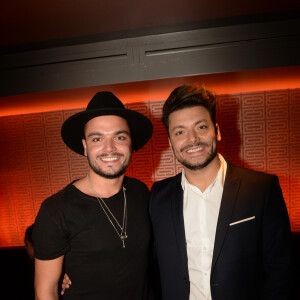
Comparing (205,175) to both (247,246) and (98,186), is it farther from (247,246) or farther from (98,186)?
(98,186)

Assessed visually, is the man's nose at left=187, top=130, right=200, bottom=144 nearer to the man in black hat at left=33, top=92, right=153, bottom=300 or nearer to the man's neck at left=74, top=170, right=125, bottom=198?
the man in black hat at left=33, top=92, right=153, bottom=300

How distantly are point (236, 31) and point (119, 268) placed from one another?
2619 mm

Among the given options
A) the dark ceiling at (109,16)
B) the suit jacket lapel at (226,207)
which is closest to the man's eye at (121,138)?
the suit jacket lapel at (226,207)

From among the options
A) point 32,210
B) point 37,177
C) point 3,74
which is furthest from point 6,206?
point 3,74

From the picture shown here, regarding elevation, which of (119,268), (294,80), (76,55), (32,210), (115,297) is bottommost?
(32,210)

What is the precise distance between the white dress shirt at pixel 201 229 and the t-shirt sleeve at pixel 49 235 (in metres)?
0.88

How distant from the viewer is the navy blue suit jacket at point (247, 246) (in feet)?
4.12

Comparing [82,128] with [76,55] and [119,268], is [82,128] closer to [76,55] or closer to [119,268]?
[119,268]

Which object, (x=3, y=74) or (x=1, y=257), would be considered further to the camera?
(x=1, y=257)

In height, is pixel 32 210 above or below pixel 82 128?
below

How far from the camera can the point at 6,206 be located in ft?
14.9

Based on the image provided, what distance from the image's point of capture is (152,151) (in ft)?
13.4

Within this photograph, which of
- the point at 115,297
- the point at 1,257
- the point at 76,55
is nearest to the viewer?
the point at 115,297

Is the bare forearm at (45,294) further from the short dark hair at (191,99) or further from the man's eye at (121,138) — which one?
the short dark hair at (191,99)
